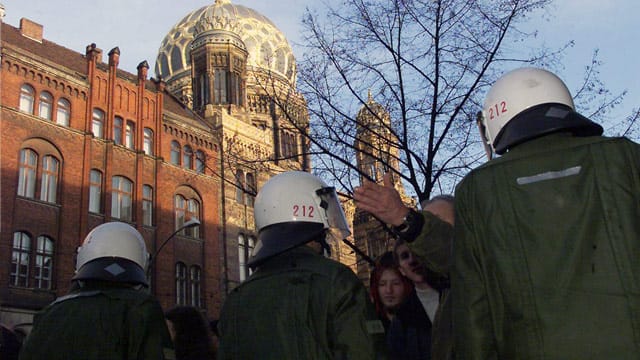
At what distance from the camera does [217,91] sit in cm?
4172

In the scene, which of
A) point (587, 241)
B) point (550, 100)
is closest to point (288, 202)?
point (550, 100)

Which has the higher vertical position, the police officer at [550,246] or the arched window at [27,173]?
the arched window at [27,173]

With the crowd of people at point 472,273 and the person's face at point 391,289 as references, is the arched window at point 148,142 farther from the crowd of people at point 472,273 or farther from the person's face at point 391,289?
the person's face at point 391,289

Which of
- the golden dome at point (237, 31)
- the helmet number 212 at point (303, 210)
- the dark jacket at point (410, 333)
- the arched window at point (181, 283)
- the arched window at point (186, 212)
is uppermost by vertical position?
the golden dome at point (237, 31)

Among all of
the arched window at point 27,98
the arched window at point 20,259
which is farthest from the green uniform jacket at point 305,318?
the arched window at point 27,98

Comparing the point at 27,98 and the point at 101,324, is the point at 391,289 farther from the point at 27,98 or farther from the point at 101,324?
the point at 27,98

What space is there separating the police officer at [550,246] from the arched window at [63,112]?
2826cm

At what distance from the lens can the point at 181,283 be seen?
3138 centimetres

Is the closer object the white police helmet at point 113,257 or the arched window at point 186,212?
the white police helmet at point 113,257

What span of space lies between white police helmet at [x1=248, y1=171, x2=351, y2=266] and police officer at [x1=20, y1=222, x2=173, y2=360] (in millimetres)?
1110

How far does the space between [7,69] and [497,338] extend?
27813 millimetres

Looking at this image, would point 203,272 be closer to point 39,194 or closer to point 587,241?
point 39,194

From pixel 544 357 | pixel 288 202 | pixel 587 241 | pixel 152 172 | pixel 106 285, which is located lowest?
pixel 544 357

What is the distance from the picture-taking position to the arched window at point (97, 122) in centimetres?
2944
